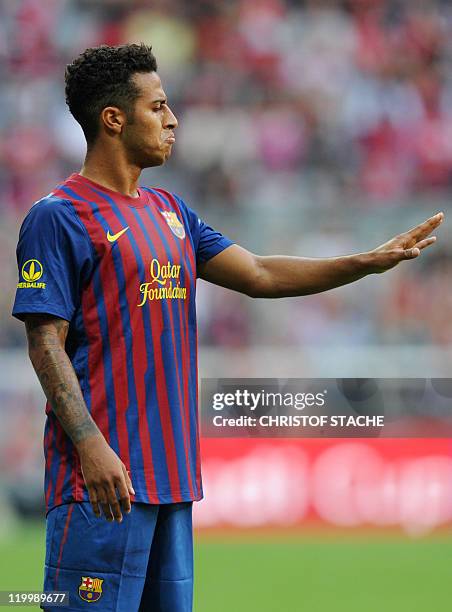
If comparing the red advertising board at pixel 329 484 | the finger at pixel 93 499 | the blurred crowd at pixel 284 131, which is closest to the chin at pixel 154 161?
the finger at pixel 93 499

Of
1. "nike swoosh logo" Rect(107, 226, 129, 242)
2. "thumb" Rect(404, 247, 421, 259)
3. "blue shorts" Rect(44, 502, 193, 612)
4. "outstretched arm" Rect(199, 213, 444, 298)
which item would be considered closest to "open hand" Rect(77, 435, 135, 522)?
"blue shorts" Rect(44, 502, 193, 612)

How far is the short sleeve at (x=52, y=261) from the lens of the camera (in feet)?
9.62

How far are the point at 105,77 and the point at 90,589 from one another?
4.46 feet

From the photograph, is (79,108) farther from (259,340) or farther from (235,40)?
(235,40)

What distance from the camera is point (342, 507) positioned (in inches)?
256

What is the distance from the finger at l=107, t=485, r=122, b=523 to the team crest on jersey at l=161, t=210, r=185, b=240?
2.53 feet

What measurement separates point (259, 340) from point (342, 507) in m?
3.45

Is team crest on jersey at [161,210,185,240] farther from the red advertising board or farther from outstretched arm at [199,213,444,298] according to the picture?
the red advertising board

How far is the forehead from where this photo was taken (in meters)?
3.17

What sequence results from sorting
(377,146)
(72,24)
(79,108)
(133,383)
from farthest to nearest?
(72,24)
(377,146)
(79,108)
(133,383)

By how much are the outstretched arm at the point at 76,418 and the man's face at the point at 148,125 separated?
0.56 m

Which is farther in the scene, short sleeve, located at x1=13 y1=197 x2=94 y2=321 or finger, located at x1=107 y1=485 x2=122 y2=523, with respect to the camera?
short sleeve, located at x1=13 y1=197 x2=94 y2=321

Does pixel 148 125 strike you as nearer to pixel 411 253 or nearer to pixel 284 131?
pixel 411 253

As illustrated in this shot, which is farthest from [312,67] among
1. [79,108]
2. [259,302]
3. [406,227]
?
[79,108]
